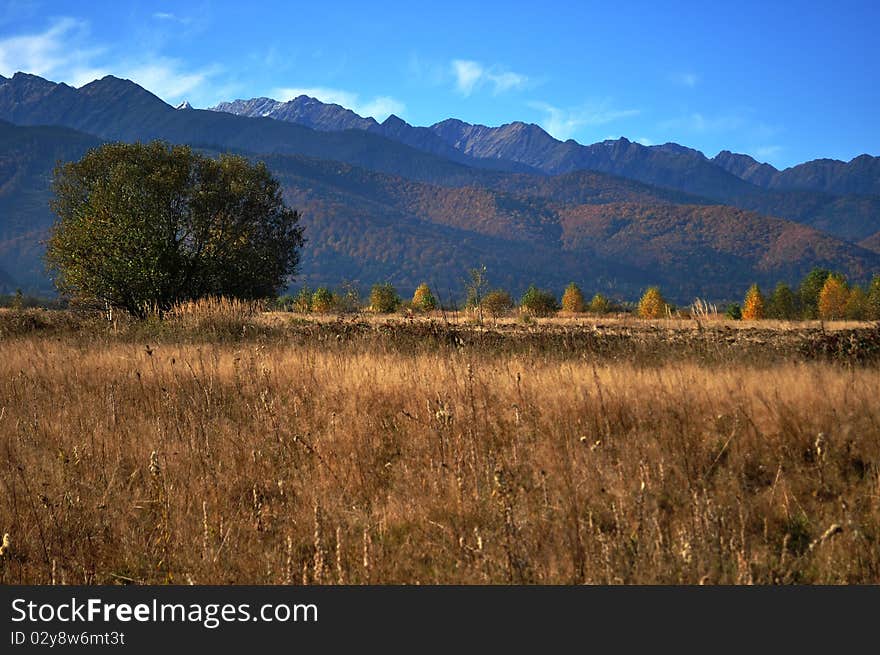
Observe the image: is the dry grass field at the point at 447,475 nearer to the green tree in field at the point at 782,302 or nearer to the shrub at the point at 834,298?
the shrub at the point at 834,298

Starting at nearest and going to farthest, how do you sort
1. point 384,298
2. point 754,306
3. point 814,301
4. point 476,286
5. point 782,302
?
1. point 476,286
2. point 384,298
3. point 754,306
4. point 782,302
5. point 814,301

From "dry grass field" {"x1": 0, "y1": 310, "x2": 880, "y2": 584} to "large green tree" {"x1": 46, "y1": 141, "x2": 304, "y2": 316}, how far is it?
66.0 feet

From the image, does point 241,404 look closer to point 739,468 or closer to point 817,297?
point 739,468

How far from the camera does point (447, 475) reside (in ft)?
20.2

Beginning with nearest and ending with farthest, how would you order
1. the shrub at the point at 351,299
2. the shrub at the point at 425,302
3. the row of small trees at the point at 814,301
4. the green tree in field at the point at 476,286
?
the green tree in field at the point at 476,286, the shrub at the point at 351,299, the shrub at the point at 425,302, the row of small trees at the point at 814,301

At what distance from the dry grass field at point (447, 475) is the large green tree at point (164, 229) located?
66.0ft

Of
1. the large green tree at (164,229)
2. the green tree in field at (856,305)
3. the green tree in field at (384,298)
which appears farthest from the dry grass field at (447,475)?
the green tree in field at (856,305)

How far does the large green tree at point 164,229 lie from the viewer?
28812 millimetres

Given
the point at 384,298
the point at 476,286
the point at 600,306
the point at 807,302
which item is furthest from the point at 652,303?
the point at 476,286

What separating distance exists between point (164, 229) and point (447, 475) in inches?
1133

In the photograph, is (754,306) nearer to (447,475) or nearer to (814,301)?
(814,301)

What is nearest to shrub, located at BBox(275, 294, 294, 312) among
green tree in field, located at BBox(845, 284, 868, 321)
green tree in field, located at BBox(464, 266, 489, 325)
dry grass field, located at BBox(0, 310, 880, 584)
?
green tree in field, located at BBox(464, 266, 489, 325)

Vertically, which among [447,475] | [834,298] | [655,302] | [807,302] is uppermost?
[834,298]
